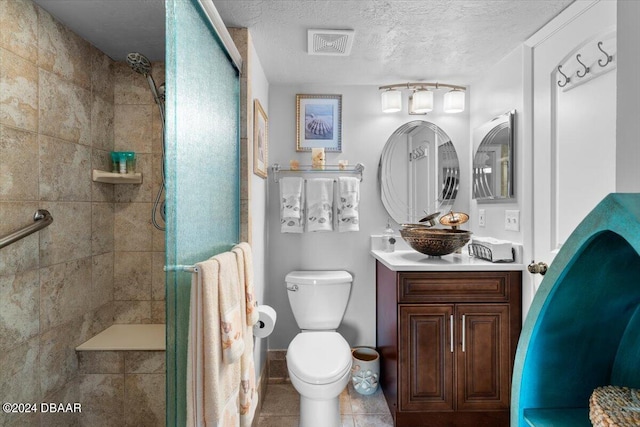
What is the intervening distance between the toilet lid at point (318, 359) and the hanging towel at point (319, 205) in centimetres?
81

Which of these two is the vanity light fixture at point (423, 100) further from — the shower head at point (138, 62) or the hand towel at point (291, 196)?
the shower head at point (138, 62)

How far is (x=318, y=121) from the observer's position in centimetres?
284

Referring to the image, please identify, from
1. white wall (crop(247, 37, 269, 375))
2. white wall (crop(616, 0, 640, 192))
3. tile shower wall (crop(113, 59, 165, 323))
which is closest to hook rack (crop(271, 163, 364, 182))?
white wall (crop(247, 37, 269, 375))

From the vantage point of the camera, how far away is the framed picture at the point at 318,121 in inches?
112

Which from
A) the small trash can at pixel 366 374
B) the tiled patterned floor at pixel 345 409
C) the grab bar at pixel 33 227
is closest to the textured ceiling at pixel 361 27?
the grab bar at pixel 33 227

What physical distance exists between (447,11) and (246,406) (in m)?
2.08

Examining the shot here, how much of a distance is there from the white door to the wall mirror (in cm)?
18

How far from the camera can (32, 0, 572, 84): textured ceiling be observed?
5.74 feet

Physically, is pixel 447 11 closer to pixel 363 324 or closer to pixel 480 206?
pixel 480 206

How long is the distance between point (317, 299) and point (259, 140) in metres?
1.14

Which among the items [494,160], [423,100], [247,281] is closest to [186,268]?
[247,281]

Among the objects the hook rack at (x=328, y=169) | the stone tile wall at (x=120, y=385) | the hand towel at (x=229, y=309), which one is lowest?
the stone tile wall at (x=120, y=385)

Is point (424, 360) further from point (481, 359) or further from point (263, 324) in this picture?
point (263, 324)

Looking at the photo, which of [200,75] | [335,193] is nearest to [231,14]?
[200,75]
